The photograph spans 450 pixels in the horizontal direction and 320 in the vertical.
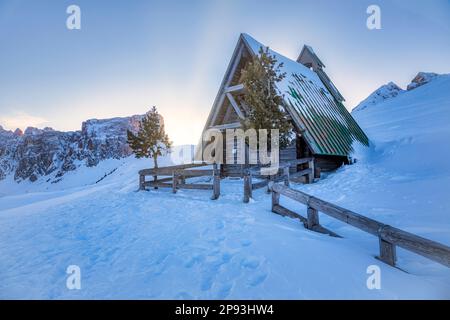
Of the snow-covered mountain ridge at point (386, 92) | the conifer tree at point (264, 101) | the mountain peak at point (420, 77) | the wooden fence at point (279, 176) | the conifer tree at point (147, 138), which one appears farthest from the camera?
the snow-covered mountain ridge at point (386, 92)

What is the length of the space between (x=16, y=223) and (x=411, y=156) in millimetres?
15711

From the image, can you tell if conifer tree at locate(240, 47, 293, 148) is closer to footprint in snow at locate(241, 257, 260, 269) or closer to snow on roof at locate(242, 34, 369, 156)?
snow on roof at locate(242, 34, 369, 156)

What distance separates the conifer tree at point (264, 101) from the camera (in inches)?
419

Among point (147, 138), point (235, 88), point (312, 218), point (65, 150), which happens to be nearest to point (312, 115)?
point (235, 88)

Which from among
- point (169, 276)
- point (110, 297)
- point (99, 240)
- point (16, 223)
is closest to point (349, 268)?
point (169, 276)

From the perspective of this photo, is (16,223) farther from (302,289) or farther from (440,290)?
(440,290)

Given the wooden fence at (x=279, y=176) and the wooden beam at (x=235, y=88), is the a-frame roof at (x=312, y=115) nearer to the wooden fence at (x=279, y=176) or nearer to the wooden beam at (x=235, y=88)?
the wooden beam at (x=235, y=88)

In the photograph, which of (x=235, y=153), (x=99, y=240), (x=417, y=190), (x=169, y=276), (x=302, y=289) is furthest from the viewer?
(x=235, y=153)

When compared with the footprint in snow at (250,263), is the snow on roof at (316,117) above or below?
above

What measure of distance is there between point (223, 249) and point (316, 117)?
10.6 m

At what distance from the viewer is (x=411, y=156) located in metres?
11.0

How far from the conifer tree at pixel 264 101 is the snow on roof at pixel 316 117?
0.74 meters

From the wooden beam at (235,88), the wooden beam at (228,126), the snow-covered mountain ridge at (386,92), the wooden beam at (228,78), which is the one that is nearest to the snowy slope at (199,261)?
the wooden beam at (228,126)

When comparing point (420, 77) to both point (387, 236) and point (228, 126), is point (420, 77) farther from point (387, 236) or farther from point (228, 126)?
point (387, 236)
